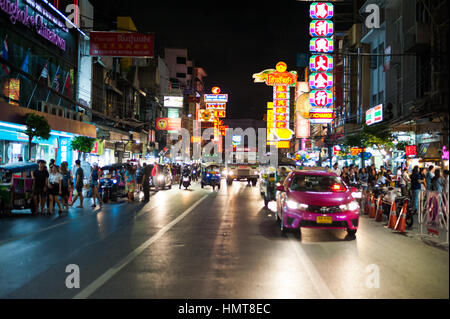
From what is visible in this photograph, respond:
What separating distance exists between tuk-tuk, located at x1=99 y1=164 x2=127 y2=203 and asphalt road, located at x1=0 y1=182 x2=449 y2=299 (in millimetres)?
7557

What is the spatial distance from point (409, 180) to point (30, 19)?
22.1 m

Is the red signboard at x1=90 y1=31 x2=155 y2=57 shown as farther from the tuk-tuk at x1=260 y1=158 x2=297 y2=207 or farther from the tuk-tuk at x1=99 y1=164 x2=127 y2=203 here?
the tuk-tuk at x1=260 y1=158 x2=297 y2=207

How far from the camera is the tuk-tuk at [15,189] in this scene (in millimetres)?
15156

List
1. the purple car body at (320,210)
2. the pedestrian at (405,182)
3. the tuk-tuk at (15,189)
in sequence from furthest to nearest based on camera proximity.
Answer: the pedestrian at (405,182)
the tuk-tuk at (15,189)
the purple car body at (320,210)

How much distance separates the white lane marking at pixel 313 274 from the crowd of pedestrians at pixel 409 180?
4638mm

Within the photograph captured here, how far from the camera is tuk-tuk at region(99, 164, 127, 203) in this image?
21.4 metres

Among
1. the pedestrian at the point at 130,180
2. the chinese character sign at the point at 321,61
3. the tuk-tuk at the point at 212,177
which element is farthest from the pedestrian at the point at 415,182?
the chinese character sign at the point at 321,61

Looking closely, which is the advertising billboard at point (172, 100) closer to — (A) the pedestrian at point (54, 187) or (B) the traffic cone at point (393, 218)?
(A) the pedestrian at point (54, 187)

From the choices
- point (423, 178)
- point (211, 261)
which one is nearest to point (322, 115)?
point (423, 178)

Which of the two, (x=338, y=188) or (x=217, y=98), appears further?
(x=217, y=98)

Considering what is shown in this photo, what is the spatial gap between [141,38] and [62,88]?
418 inches

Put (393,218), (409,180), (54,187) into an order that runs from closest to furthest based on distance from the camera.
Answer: (393,218) < (54,187) < (409,180)

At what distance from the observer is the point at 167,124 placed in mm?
58031

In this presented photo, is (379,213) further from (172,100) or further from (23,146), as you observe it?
(172,100)
